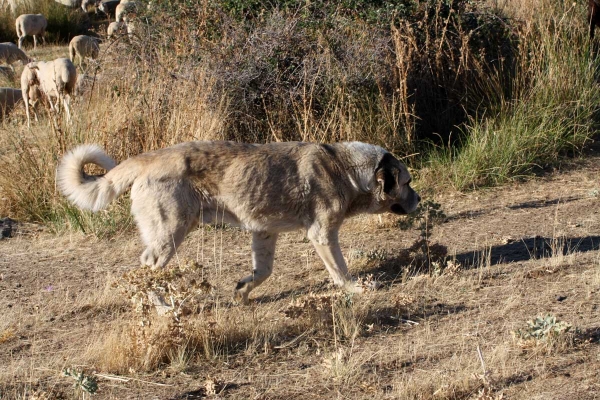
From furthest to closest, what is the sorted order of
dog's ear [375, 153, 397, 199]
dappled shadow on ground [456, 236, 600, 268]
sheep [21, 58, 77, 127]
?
sheep [21, 58, 77, 127]
dappled shadow on ground [456, 236, 600, 268]
dog's ear [375, 153, 397, 199]

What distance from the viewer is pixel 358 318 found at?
5992mm

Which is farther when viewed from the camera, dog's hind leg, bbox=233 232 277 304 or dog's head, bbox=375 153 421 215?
dog's head, bbox=375 153 421 215

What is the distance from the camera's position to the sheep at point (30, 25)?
2416 centimetres

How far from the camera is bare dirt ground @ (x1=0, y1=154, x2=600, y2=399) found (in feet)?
16.5

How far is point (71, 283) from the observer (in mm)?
7441

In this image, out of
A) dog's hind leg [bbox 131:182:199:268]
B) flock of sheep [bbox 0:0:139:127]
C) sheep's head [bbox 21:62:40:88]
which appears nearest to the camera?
dog's hind leg [bbox 131:182:199:268]

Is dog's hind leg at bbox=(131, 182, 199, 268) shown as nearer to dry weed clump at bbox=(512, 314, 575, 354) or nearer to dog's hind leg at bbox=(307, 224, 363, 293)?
dog's hind leg at bbox=(307, 224, 363, 293)

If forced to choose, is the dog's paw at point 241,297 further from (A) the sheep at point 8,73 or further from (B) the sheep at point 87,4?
(B) the sheep at point 87,4

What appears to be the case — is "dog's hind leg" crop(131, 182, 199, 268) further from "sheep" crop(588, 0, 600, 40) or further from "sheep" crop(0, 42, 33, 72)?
"sheep" crop(0, 42, 33, 72)

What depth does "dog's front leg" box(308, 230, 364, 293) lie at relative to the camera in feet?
21.8

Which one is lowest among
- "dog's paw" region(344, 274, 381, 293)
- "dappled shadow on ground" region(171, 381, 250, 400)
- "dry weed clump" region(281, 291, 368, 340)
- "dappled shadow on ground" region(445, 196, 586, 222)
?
"dappled shadow on ground" region(445, 196, 586, 222)

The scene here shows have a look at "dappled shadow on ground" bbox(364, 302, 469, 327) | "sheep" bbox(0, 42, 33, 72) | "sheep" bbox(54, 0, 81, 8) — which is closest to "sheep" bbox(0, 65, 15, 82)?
"sheep" bbox(0, 42, 33, 72)

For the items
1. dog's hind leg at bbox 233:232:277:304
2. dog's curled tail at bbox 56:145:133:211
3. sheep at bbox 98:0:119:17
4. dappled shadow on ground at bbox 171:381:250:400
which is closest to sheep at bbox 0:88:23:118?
dog's curled tail at bbox 56:145:133:211

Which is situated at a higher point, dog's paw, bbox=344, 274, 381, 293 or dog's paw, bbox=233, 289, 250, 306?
dog's paw, bbox=344, 274, 381, 293
